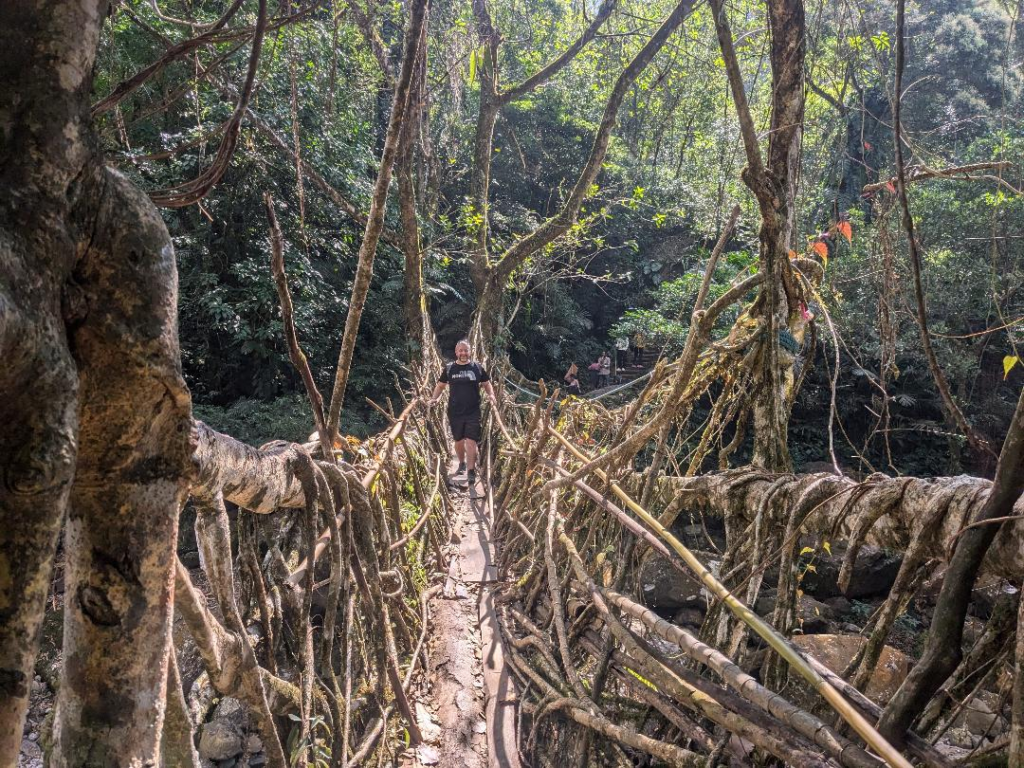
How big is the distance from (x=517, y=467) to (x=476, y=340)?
9.70 feet

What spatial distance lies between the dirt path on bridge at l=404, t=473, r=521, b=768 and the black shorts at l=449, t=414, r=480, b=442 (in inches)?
54.8

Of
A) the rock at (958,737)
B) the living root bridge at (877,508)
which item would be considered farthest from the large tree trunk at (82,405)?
the rock at (958,737)

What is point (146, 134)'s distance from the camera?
5.80 meters

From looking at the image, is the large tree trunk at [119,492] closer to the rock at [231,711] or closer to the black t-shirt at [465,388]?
the rock at [231,711]

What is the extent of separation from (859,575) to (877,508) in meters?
5.80

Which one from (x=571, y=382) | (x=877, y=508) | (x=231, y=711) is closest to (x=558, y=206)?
(x=571, y=382)

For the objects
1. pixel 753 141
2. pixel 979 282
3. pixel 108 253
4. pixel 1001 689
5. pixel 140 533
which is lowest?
pixel 1001 689

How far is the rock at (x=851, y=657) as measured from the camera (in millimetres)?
3654

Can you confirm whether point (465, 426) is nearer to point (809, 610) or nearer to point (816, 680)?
point (809, 610)

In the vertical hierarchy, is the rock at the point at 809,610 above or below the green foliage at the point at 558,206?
below

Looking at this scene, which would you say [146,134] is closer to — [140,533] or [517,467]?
[517,467]

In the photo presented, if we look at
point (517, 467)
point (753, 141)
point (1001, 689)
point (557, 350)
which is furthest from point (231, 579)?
point (557, 350)

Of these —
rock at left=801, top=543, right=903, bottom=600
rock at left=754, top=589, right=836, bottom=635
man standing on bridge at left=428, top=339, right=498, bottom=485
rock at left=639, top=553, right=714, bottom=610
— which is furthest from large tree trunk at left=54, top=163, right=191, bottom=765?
rock at left=801, top=543, right=903, bottom=600

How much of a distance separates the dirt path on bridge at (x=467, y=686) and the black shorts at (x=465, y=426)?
4.56 feet
